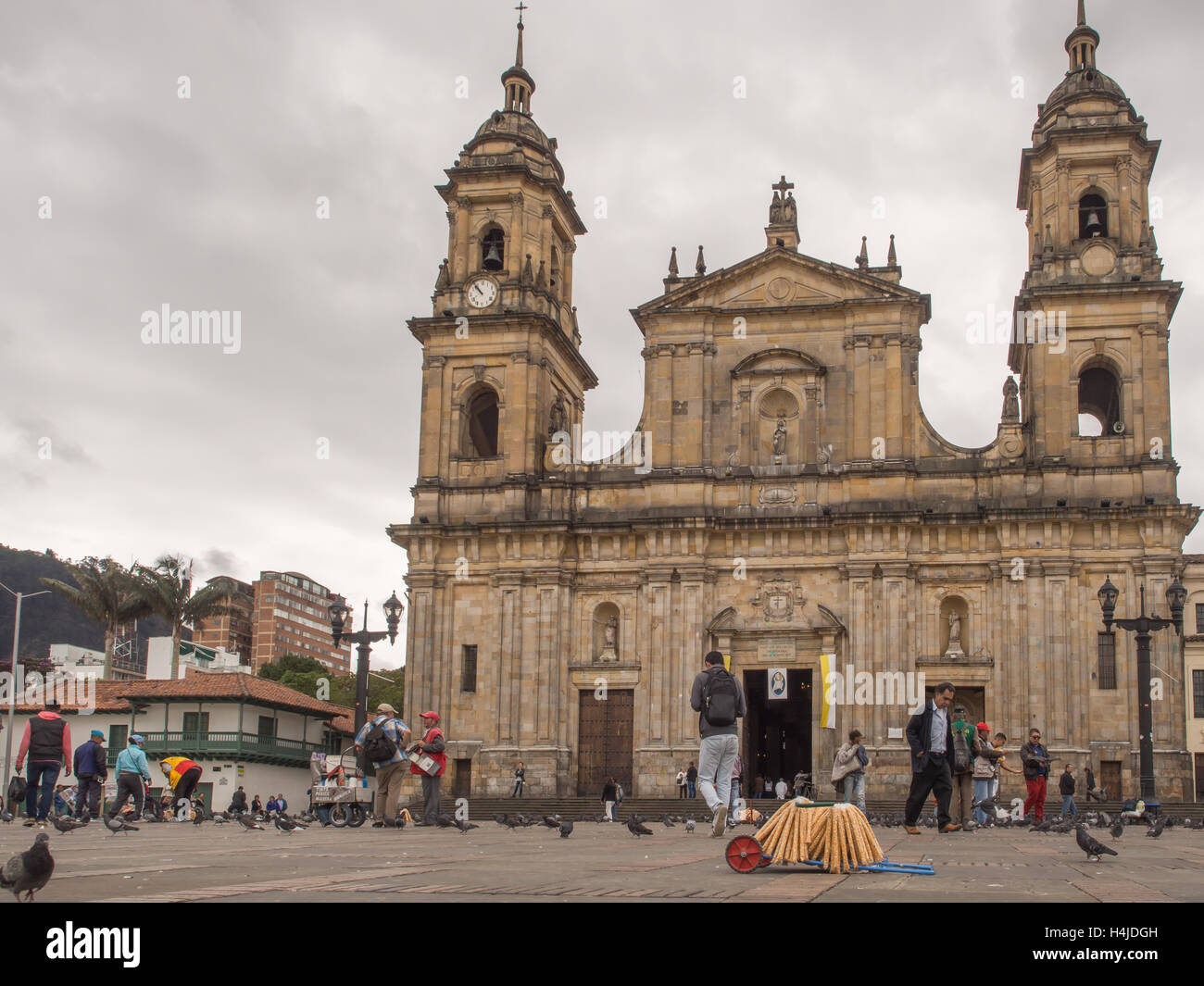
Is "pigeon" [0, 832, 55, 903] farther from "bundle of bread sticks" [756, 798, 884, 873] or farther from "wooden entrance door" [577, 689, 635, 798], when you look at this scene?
"wooden entrance door" [577, 689, 635, 798]

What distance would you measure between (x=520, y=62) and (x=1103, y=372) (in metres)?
23.1

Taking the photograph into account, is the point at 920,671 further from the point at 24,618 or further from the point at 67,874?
the point at 24,618

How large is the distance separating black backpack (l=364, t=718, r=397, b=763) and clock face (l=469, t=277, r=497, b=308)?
27689 mm

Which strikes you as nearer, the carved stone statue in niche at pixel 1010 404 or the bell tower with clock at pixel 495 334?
the carved stone statue in niche at pixel 1010 404

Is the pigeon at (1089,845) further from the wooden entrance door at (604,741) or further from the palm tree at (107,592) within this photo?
the palm tree at (107,592)

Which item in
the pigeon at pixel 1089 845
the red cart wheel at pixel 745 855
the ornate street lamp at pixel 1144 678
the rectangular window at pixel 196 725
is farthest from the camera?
the rectangular window at pixel 196 725

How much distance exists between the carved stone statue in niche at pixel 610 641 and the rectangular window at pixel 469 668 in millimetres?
4047

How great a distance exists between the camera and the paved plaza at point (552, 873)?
7.63 meters

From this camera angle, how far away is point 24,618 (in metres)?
128

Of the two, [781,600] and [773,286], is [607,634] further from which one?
[773,286]

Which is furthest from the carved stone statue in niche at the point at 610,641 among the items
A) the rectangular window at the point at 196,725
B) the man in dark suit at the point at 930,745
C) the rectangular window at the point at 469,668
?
the man in dark suit at the point at 930,745

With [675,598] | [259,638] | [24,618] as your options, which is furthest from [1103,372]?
[259,638]

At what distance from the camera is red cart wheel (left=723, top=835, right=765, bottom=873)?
9.26 m

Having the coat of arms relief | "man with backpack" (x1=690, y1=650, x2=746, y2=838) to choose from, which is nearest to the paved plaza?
"man with backpack" (x1=690, y1=650, x2=746, y2=838)
